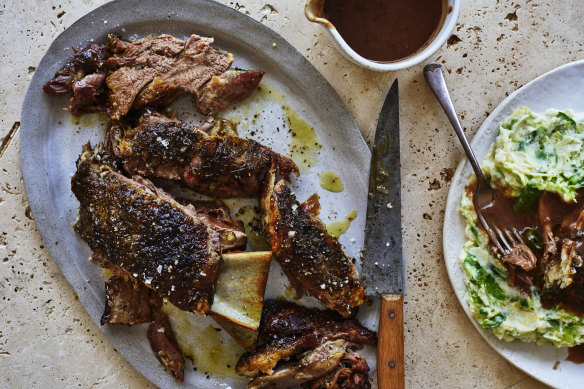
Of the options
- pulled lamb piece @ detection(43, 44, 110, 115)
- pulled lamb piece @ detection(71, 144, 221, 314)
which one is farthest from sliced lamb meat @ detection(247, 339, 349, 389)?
pulled lamb piece @ detection(43, 44, 110, 115)

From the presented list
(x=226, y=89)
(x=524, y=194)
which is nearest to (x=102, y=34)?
(x=226, y=89)

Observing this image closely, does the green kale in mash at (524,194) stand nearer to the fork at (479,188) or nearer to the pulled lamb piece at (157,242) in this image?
the fork at (479,188)

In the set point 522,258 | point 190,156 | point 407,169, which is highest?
point 190,156

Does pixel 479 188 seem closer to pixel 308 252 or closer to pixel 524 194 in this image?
pixel 524 194

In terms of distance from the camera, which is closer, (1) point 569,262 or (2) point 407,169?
(1) point 569,262

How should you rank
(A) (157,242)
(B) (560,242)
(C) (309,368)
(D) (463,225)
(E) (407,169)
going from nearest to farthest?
(A) (157,242), (C) (309,368), (B) (560,242), (D) (463,225), (E) (407,169)

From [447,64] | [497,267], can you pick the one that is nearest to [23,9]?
[447,64]
